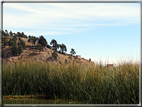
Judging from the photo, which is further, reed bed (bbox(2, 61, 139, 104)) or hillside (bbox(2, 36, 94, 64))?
hillside (bbox(2, 36, 94, 64))

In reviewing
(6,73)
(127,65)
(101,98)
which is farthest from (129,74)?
(6,73)

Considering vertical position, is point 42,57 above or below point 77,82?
above

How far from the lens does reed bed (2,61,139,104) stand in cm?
463

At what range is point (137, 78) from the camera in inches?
186

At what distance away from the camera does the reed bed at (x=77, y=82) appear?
4629 mm

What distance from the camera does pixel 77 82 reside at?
5184mm

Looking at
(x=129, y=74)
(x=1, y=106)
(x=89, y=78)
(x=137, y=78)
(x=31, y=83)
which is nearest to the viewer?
(x=1, y=106)

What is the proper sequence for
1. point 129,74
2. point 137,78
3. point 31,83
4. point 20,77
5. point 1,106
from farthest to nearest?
point 20,77, point 31,83, point 129,74, point 137,78, point 1,106

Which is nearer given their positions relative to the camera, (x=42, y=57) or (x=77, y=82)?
(x=77, y=82)

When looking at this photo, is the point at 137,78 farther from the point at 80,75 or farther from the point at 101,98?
the point at 80,75

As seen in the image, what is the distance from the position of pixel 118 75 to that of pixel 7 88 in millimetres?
4016

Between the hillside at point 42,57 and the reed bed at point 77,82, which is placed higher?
the hillside at point 42,57

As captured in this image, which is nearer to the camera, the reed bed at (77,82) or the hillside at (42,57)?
the reed bed at (77,82)

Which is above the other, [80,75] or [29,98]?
[80,75]
